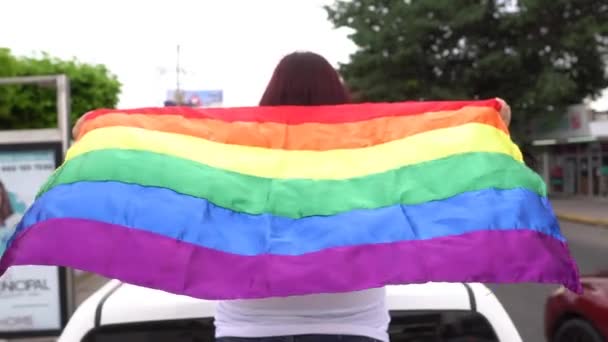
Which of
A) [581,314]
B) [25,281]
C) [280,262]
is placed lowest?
[581,314]

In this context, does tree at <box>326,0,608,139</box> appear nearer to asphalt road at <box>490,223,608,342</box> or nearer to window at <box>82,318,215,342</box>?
asphalt road at <box>490,223,608,342</box>

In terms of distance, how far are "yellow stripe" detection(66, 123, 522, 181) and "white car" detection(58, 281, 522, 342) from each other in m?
0.45

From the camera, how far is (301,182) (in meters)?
2.23

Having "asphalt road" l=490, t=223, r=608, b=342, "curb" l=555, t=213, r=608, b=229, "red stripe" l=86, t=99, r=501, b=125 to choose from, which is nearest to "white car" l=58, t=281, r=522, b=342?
"red stripe" l=86, t=99, r=501, b=125

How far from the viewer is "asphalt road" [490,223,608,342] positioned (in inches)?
343

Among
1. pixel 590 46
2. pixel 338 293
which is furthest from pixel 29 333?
pixel 590 46

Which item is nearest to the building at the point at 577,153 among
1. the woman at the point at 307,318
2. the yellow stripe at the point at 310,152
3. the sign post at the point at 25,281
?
the sign post at the point at 25,281

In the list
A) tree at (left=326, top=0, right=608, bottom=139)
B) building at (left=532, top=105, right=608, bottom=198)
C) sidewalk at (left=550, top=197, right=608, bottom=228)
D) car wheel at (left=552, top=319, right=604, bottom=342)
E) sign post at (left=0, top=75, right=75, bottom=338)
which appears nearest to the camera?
car wheel at (left=552, top=319, right=604, bottom=342)

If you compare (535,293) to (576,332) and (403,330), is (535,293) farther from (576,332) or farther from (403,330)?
(403,330)

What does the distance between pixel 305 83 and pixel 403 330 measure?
86cm

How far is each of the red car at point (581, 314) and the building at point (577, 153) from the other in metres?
24.0

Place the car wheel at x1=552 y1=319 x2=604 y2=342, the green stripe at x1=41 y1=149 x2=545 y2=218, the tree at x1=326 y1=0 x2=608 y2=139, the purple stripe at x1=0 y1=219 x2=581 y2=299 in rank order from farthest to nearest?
1. the tree at x1=326 y1=0 x2=608 y2=139
2. the car wheel at x1=552 y1=319 x2=604 y2=342
3. the green stripe at x1=41 y1=149 x2=545 y2=218
4. the purple stripe at x1=0 y1=219 x2=581 y2=299

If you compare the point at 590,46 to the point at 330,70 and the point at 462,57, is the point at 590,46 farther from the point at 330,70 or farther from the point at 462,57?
the point at 330,70

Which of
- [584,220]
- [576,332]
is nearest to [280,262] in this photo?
[576,332]
